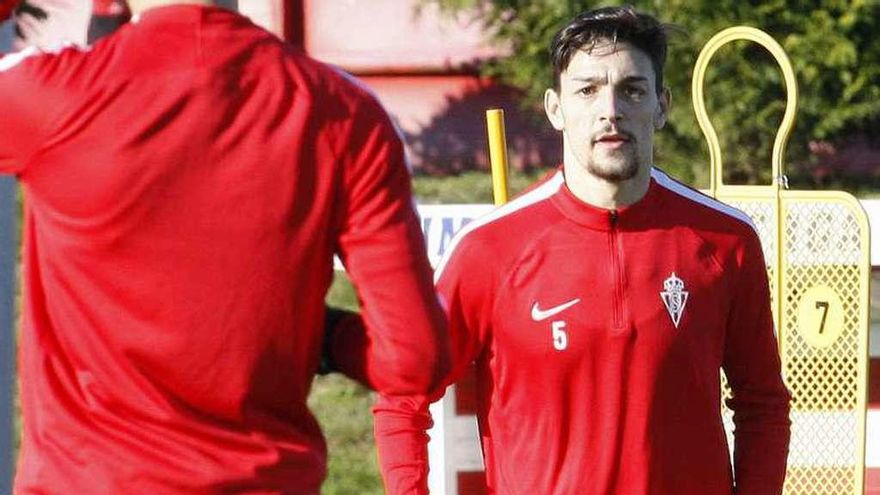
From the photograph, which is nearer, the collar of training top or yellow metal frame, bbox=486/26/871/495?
the collar of training top

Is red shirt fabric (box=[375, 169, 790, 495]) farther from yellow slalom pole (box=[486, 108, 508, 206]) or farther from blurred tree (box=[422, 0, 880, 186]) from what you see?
blurred tree (box=[422, 0, 880, 186])

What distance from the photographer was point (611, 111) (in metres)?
4.34

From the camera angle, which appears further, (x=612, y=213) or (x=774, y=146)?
(x=774, y=146)

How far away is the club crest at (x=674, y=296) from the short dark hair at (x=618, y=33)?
0.40 meters

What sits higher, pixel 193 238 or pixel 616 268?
pixel 193 238

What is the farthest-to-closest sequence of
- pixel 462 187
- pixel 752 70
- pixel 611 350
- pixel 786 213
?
pixel 462 187, pixel 752 70, pixel 786 213, pixel 611 350

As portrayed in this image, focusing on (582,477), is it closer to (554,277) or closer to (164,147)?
(554,277)

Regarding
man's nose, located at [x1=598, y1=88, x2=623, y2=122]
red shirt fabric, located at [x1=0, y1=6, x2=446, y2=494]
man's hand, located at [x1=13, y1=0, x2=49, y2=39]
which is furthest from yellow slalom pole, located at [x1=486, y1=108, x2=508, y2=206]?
man's hand, located at [x1=13, y1=0, x2=49, y2=39]

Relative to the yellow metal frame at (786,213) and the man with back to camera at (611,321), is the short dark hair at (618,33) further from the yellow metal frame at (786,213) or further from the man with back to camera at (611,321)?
the yellow metal frame at (786,213)

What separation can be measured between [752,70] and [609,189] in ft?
21.9

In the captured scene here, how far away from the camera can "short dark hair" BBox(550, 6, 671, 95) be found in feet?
14.5

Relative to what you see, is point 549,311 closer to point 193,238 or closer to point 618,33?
point 618,33

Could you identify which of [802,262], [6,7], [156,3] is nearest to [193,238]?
[156,3]

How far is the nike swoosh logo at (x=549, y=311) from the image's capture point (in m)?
4.30
